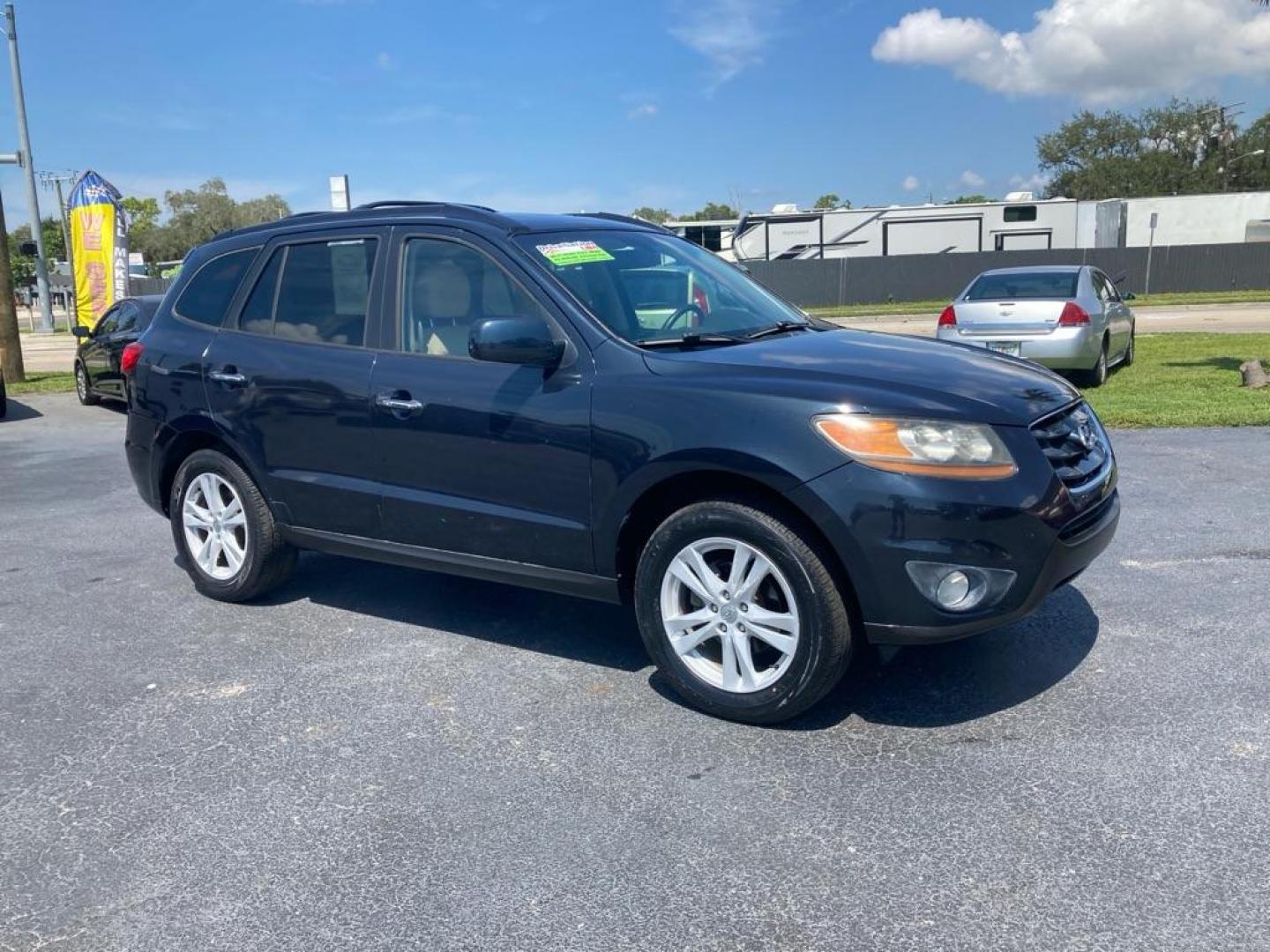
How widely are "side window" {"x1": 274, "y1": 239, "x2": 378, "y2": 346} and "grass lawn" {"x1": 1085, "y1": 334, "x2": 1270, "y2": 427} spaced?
721 centimetres

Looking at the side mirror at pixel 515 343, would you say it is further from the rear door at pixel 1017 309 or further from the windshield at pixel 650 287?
the rear door at pixel 1017 309

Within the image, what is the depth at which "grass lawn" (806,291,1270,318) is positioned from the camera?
3005cm

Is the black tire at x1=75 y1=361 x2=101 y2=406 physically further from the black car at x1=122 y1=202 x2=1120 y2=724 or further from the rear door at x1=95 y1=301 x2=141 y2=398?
the black car at x1=122 y1=202 x2=1120 y2=724

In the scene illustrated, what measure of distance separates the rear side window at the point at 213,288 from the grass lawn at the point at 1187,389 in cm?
747

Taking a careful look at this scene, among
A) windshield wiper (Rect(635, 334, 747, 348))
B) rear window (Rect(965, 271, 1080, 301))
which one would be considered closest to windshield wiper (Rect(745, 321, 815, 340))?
A: windshield wiper (Rect(635, 334, 747, 348))

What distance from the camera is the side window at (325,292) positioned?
16.3 feet

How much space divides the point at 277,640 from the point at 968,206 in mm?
32330

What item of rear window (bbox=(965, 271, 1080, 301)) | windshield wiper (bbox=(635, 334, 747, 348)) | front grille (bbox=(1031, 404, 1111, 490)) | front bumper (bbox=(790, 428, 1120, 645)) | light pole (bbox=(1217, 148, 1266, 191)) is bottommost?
front bumper (bbox=(790, 428, 1120, 645))

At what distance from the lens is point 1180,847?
300 centimetres

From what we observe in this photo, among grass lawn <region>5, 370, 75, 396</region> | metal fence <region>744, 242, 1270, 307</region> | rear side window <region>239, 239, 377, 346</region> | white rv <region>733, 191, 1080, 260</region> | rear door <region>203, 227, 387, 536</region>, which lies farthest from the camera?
metal fence <region>744, 242, 1270, 307</region>

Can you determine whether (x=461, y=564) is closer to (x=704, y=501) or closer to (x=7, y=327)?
(x=704, y=501)

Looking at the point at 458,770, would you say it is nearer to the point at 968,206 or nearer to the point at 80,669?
the point at 80,669

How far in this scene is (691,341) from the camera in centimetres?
438

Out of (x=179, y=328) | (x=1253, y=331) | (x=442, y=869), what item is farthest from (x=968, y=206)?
(x=442, y=869)
